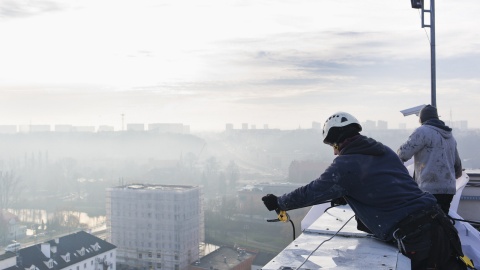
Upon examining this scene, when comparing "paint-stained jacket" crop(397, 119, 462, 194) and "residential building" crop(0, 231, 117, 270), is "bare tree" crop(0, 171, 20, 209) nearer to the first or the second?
"residential building" crop(0, 231, 117, 270)

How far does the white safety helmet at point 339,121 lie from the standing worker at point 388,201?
3.3 inches

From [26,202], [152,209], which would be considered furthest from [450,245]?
[26,202]

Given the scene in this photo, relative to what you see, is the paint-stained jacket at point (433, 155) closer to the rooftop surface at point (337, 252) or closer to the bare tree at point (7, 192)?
the rooftop surface at point (337, 252)

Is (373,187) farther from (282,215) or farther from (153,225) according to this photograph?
(153,225)

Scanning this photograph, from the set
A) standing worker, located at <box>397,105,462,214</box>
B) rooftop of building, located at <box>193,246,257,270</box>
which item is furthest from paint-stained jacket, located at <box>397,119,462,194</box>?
rooftop of building, located at <box>193,246,257,270</box>

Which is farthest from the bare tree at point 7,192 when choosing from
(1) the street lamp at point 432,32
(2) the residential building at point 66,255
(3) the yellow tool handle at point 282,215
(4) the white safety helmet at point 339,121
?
(4) the white safety helmet at point 339,121

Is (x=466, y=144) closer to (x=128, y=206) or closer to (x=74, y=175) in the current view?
(x=128, y=206)

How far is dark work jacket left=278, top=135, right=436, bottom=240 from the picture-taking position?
1.94 metres

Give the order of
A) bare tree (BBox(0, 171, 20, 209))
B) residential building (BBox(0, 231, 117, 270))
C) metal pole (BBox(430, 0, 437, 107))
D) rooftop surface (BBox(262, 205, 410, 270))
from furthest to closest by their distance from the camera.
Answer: bare tree (BBox(0, 171, 20, 209)) → residential building (BBox(0, 231, 117, 270)) → metal pole (BBox(430, 0, 437, 107)) → rooftop surface (BBox(262, 205, 410, 270))

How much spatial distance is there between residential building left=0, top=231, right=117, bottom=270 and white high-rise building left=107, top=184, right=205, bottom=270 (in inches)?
222

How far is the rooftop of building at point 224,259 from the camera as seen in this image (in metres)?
20.5

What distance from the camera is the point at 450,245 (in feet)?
6.31

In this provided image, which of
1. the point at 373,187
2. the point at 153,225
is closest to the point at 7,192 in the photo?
the point at 153,225

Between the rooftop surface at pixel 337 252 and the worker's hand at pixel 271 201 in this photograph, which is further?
the worker's hand at pixel 271 201
